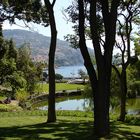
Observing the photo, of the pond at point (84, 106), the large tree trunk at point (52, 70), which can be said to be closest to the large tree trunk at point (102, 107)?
the large tree trunk at point (52, 70)

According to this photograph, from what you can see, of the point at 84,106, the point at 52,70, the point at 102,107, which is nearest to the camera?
the point at 102,107

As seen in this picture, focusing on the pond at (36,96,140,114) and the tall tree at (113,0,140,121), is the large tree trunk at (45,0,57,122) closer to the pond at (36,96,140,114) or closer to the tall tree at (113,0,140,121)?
→ the tall tree at (113,0,140,121)

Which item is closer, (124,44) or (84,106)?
(124,44)

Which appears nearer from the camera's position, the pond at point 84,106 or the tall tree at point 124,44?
the tall tree at point 124,44

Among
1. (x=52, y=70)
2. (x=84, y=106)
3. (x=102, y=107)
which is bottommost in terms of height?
(x=84, y=106)

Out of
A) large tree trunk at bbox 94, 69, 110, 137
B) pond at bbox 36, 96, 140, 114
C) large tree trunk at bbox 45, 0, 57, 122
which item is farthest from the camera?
pond at bbox 36, 96, 140, 114

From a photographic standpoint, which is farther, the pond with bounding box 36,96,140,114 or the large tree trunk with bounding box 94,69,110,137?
the pond with bounding box 36,96,140,114

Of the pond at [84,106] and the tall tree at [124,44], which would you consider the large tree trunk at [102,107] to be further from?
the pond at [84,106]

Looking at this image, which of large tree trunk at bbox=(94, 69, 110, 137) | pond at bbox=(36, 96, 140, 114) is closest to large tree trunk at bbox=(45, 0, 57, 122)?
large tree trunk at bbox=(94, 69, 110, 137)

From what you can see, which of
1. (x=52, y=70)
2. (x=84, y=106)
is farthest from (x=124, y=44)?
(x=84, y=106)

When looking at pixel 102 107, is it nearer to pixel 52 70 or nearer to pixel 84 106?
pixel 52 70

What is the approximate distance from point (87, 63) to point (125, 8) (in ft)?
40.7

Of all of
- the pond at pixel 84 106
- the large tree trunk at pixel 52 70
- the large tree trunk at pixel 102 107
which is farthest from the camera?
the pond at pixel 84 106

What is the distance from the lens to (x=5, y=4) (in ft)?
84.1
